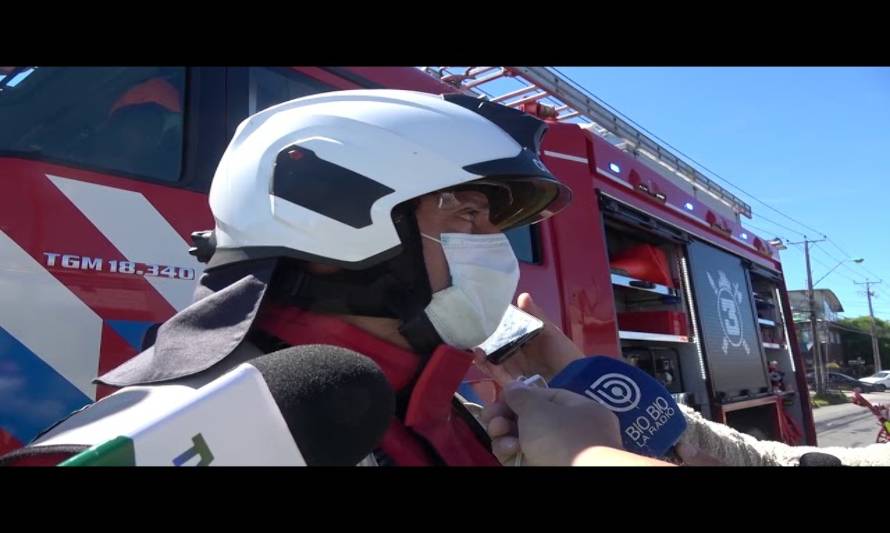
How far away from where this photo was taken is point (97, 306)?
177 cm

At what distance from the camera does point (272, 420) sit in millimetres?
716

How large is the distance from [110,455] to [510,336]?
1.31 metres

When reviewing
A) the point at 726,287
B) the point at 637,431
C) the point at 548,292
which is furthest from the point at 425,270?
the point at 726,287

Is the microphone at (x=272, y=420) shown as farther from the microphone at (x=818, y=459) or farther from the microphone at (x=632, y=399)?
the microphone at (x=818, y=459)

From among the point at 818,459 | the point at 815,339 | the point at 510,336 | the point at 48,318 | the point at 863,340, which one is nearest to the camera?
the point at 48,318

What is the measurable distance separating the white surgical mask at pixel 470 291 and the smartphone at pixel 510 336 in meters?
0.32

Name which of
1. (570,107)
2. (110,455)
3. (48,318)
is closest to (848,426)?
(570,107)

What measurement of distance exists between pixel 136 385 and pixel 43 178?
1.06m

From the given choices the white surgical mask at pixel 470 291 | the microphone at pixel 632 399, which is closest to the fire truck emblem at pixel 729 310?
the microphone at pixel 632 399

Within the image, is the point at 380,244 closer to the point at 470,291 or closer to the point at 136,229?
the point at 470,291

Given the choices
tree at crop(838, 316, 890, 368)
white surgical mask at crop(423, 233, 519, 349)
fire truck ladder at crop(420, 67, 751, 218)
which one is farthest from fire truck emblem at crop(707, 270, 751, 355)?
tree at crop(838, 316, 890, 368)

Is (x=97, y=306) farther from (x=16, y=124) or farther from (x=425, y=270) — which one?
(x=425, y=270)

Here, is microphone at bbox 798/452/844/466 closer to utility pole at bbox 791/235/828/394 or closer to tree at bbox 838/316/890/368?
utility pole at bbox 791/235/828/394

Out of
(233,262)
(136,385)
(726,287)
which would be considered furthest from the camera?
(726,287)
